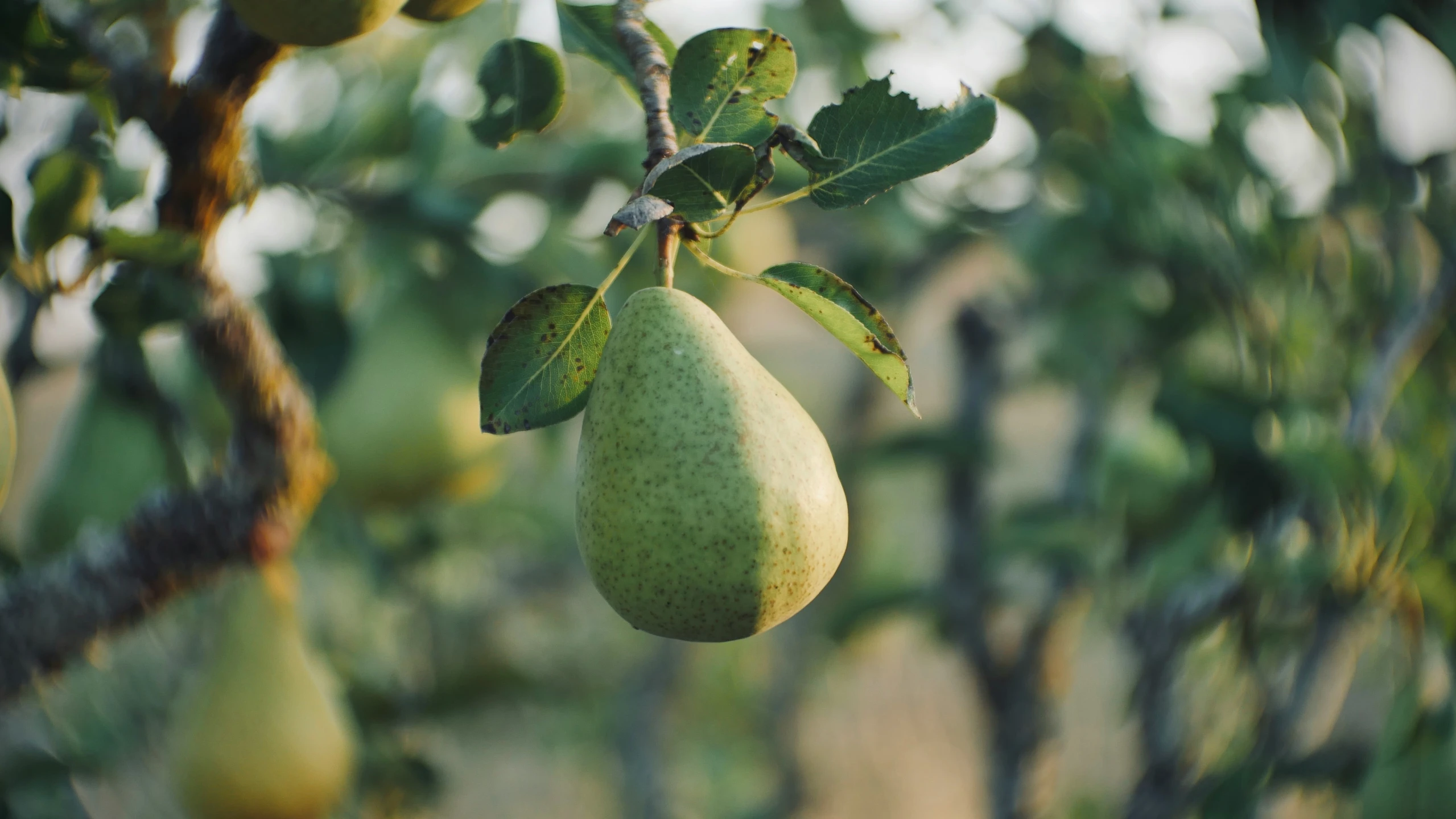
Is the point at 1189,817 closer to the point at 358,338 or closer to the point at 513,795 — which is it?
the point at 358,338

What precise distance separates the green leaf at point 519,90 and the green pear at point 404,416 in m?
0.52

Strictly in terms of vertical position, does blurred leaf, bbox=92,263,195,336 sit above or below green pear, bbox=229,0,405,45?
below

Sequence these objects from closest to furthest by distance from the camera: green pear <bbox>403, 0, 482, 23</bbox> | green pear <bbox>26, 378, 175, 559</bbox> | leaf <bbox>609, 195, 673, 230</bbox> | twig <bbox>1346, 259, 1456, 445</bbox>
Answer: leaf <bbox>609, 195, 673, 230</bbox>
green pear <bbox>403, 0, 482, 23</bbox>
green pear <bbox>26, 378, 175, 559</bbox>
twig <bbox>1346, 259, 1456, 445</bbox>

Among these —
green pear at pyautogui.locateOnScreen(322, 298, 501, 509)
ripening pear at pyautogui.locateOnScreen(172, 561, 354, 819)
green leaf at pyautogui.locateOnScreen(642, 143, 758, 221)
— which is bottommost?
ripening pear at pyautogui.locateOnScreen(172, 561, 354, 819)

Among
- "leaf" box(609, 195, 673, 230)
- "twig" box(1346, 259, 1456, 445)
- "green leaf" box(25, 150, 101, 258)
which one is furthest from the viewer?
"twig" box(1346, 259, 1456, 445)

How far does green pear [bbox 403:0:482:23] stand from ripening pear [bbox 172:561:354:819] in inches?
20.6

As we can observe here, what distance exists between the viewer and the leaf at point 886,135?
337 mm

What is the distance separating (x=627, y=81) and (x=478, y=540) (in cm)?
154

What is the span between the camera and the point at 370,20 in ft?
1.19

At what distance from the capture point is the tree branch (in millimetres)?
533

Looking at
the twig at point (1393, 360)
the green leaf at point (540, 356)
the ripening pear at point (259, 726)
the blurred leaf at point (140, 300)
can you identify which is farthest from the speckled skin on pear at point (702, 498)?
the twig at point (1393, 360)

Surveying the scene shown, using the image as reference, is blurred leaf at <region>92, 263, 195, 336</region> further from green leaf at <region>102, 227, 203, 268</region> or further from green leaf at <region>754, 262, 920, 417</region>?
green leaf at <region>754, 262, 920, 417</region>

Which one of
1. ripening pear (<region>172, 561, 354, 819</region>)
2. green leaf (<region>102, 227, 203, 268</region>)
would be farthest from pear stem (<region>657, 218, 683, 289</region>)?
ripening pear (<region>172, 561, 354, 819</region>)

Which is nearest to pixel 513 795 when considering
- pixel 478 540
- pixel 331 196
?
pixel 478 540
